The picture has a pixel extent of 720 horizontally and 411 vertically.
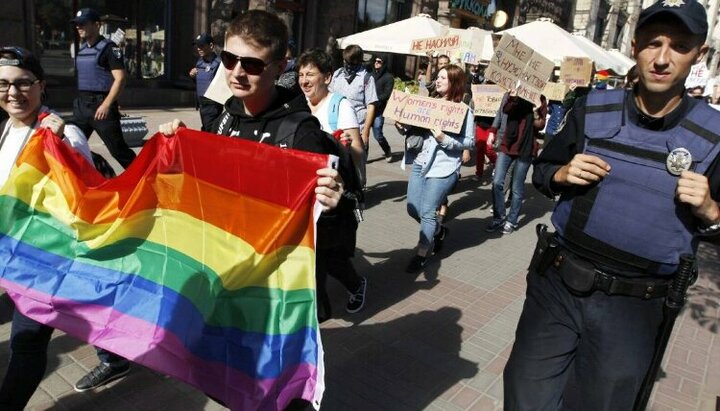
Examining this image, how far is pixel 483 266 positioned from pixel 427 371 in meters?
2.39

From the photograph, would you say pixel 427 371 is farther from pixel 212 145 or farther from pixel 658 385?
pixel 212 145

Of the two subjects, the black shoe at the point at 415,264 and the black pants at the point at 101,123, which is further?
the black pants at the point at 101,123

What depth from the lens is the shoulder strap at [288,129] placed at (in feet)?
8.19

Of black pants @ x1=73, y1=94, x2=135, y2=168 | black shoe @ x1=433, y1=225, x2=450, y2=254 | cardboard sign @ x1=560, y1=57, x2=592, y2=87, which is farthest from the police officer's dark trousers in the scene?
cardboard sign @ x1=560, y1=57, x2=592, y2=87

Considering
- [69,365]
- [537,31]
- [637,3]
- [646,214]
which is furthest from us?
[637,3]

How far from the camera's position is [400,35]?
36.7 ft

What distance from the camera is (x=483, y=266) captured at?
5922mm

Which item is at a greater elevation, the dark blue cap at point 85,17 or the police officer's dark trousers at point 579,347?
the dark blue cap at point 85,17

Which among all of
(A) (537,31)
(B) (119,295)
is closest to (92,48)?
(B) (119,295)

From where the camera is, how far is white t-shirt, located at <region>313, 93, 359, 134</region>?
4.04m

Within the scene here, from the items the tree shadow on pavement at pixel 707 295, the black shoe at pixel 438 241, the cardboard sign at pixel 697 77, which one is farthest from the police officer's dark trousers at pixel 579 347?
the cardboard sign at pixel 697 77

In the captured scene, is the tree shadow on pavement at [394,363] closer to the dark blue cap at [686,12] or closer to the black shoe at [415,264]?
the black shoe at [415,264]

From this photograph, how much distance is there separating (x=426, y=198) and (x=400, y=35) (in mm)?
6623

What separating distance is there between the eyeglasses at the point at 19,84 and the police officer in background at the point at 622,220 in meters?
2.58
